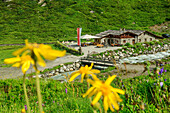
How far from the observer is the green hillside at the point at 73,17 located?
49.9 meters

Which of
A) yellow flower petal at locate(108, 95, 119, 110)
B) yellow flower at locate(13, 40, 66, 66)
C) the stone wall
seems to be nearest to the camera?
yellow flower at locate(13, 40, 66, 66)

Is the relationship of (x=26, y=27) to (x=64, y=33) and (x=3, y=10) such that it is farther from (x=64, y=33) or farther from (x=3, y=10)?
(x=3, y=10)

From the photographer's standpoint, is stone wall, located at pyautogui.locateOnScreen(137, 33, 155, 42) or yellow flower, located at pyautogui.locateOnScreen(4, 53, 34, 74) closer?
yellow flower, located at pyautogui.locateOnScreen(4, 53, 34, 74)

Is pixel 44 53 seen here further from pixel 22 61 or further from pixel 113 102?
pixel 113 102

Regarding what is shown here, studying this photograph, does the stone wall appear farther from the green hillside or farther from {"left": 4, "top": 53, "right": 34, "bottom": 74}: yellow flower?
{"left": 4, "top": 53, "right": 34, "bottom": 74}: yellow flower

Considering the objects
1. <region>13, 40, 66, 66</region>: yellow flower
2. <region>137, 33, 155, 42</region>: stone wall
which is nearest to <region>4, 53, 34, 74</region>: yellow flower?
<region>13, 40, 66, 66</region>: yellow flower

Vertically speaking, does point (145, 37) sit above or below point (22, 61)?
above

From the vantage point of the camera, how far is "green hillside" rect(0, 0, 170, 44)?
4994 cm

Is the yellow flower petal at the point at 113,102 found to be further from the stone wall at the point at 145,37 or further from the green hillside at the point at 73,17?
the green hillside at the point at 73,17

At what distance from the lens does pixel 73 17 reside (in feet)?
189

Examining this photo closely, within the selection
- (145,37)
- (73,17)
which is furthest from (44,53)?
(73,17)

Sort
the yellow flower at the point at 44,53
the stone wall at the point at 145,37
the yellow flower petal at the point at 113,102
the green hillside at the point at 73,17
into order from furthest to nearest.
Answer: the green hillside at the point at 73,17
the stone wall at the point at 145,37
the yellow flower petal at the point at 113,102
the yellow flower at the point at 44,53

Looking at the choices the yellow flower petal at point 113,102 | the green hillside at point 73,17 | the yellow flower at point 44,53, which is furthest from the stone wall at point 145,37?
the yellow flower at point 44,53

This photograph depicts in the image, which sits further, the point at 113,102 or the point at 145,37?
the point at 145,37
